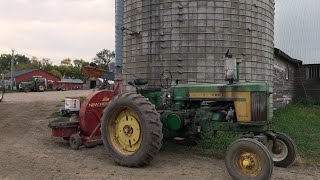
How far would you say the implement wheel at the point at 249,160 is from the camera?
548cm

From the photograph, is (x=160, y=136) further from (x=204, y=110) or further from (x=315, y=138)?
(x=315, y=138)

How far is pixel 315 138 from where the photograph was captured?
10305 millimetres

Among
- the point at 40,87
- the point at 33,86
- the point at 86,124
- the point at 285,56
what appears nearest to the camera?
the point at 86,124

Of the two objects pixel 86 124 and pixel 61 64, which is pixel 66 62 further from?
pixel 86 124

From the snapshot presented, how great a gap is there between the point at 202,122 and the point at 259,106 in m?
1.09

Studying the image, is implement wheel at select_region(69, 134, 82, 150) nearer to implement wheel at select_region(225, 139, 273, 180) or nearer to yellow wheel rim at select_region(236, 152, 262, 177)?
implement wheel at select_region(225, 139, 273, 180)

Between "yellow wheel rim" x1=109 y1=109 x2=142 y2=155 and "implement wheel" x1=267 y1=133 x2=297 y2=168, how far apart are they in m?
2.32

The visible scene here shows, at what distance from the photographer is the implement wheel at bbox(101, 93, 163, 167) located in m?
6.46

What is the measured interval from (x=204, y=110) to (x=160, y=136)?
3.20 ft

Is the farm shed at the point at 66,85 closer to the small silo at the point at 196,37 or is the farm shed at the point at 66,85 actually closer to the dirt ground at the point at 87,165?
the small silo at the point at 196,37

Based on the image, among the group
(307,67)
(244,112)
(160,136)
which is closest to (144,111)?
(160,136)

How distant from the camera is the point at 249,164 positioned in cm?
568

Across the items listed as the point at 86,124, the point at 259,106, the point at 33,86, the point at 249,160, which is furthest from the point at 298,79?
the point at 33,86

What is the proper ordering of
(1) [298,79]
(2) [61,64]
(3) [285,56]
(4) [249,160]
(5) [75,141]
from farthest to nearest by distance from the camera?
(2) [61,64]
(1) [298,79]
(3) [285,56]
(5) [75,141]
(4) [249,160]
